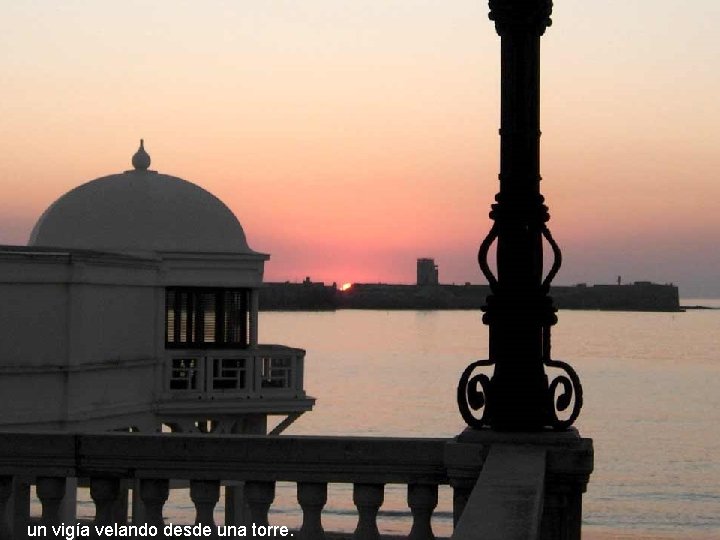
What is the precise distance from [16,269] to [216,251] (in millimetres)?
6232

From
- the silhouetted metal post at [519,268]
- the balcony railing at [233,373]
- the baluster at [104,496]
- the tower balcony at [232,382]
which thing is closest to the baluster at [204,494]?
the baluster at [104,496]

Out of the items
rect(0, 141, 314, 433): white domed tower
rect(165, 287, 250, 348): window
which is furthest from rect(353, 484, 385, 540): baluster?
rect(165, 287, 250, 348): window

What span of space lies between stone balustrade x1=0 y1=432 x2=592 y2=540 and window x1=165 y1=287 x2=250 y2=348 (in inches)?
720

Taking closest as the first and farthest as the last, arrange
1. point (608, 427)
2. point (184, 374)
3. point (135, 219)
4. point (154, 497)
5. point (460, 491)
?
point (460, 491) → point (154, 497) → point (184, 374) → point (135, 219) → point (608, 427)

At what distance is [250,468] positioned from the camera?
8258 millimetres

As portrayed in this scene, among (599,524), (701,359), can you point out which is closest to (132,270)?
(599,524)

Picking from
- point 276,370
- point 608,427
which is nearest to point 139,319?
point 276,370

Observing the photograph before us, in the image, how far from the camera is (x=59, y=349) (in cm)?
2241

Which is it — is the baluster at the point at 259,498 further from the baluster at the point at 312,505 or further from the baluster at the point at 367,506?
the baluster at the point at 367,506

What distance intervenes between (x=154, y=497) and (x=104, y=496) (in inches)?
12.1

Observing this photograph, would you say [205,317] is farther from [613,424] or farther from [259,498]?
[613,424]

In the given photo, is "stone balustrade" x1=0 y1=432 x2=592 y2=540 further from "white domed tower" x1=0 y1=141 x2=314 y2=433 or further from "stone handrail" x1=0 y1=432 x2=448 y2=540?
"white domed tower" x1=0 y1=141 x2=314 y2=433

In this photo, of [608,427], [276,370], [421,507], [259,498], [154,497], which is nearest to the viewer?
[421,507]

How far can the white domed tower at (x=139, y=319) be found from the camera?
72.8 ft
